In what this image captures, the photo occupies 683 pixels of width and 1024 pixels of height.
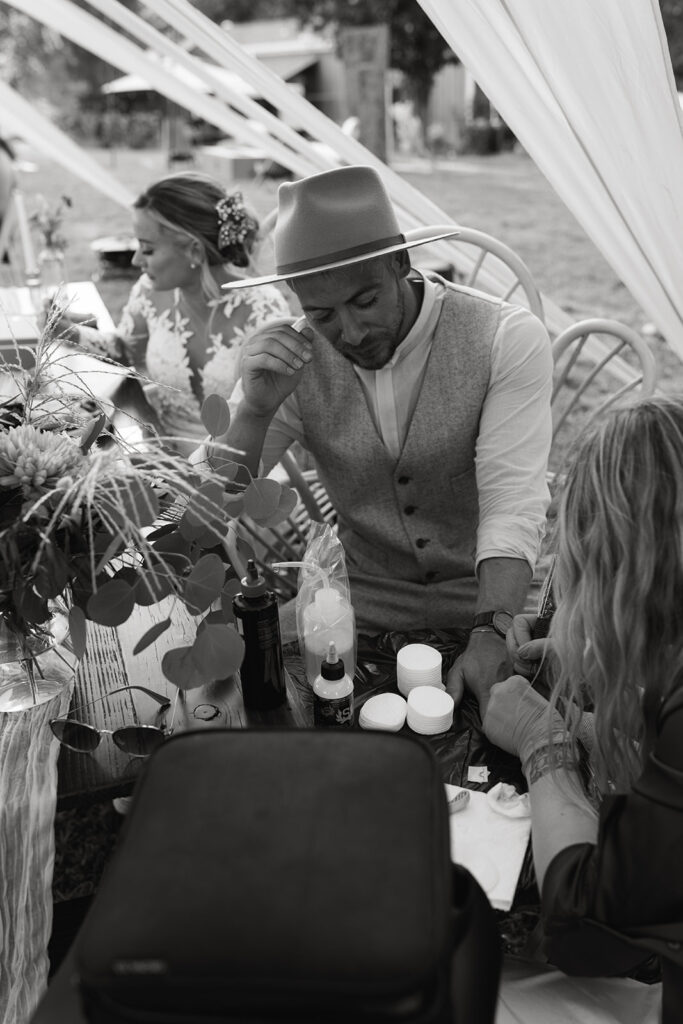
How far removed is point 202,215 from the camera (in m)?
3.10

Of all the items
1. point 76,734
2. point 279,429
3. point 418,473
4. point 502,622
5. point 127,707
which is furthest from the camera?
point 279,429

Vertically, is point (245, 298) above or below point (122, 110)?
below

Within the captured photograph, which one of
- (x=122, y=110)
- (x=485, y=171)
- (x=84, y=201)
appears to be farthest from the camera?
(x=122, y=110)

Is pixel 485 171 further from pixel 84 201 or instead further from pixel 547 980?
pixel 547 980

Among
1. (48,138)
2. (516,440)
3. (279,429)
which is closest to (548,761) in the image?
(516,440)

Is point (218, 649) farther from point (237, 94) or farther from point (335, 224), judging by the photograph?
point (237, 94)

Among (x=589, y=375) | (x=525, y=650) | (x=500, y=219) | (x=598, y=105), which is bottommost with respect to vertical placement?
(x=500, y=219)

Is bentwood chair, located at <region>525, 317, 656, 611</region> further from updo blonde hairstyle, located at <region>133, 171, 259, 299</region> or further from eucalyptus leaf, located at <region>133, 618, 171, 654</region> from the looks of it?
updo blonde hairstyle, located at <region>133, 171, 259, 299</region>

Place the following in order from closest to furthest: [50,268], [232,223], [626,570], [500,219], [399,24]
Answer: [626,570]
[232,223]
[50,268]
[500,219]
[399,24]

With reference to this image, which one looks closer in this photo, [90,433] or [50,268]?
[90,433]

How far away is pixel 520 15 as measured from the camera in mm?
1807

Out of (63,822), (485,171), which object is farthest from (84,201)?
(63,822)

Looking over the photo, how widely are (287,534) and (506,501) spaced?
46.1 inches

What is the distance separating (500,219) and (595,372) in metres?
8.76
